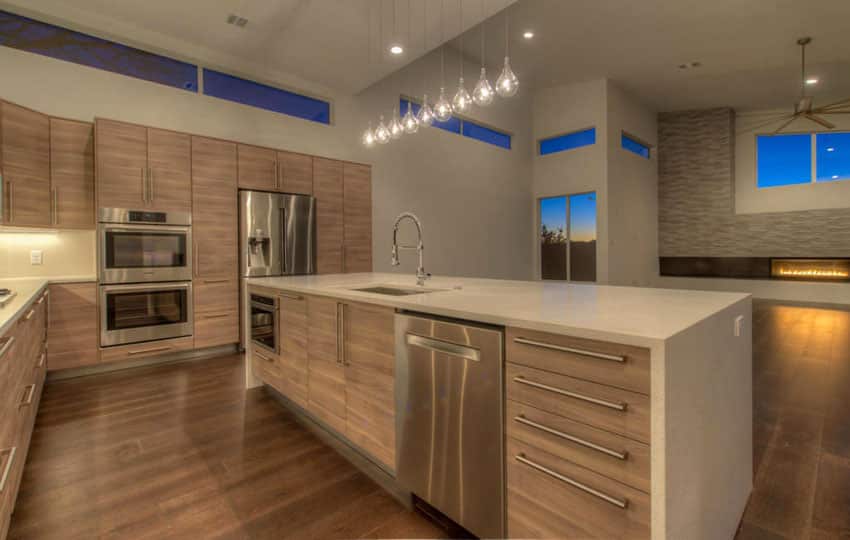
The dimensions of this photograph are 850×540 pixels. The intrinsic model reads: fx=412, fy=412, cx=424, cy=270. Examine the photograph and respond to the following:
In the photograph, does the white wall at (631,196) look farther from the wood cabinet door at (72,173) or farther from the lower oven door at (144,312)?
the wood cabinet door at (72,173)

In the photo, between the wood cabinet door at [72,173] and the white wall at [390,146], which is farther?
the white wall at [390,146]

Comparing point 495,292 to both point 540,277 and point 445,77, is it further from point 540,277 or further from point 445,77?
point 540,277

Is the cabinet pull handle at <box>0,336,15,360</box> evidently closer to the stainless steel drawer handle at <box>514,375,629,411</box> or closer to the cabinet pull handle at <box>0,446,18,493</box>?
the cabinet pull handle at <box>0,446,18,493</box>

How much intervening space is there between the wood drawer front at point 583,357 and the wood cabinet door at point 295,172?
13.3 feet

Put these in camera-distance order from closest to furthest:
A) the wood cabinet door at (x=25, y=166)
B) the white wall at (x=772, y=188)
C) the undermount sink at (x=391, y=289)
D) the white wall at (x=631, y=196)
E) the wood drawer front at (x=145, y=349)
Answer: the undermount sink at (x=391, y=289), the wood cabinet door at (x=25, y=166), the wood drawer front at (x=145, y=349), the white wall at (x=631, y=196), the white wall at (x=772, y=188)

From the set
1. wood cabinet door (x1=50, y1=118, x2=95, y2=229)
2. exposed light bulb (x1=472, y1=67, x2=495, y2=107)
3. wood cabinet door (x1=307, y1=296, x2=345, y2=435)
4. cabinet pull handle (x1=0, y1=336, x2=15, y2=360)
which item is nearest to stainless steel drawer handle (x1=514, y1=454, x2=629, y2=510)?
wood cabinet door (x1=307, y1=296, x2=345, y2=435)

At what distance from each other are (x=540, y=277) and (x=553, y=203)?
155cm

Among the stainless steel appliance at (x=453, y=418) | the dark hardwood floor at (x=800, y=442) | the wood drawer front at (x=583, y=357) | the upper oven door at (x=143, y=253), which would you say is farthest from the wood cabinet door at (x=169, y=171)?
the dark hardwood floor at (x=800, y=442)

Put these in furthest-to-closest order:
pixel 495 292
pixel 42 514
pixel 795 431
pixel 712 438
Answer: pixel 795 431
pixel 495 292
pixel 42 514
pixel 712 438

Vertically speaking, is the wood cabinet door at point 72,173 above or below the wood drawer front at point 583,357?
above

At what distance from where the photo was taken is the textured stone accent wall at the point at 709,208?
8375mm

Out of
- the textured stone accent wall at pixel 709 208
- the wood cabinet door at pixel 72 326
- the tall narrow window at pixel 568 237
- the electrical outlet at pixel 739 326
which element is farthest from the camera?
the textured stone accent wall at pixel 709 208

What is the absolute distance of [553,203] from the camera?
8.45 metres

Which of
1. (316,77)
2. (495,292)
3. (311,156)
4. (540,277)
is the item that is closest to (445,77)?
(316,77)
